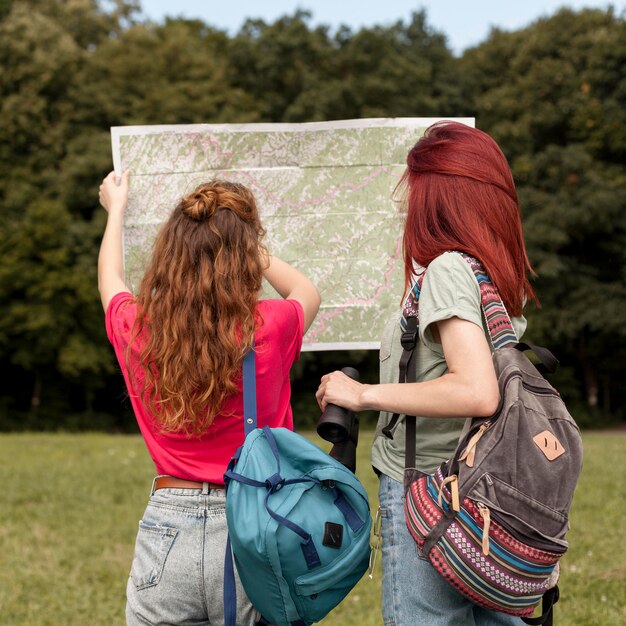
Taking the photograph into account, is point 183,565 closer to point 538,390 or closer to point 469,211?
point 538,390

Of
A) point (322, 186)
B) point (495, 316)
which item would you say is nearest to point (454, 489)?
point (495, 316)

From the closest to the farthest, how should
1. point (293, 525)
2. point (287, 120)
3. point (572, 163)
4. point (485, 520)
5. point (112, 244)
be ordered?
1. point (485, 520)
2. point (293, 525)
3. point (112, 244)
4. point (572, 163)
5. point (287, 120)

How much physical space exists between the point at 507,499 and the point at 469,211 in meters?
0.77

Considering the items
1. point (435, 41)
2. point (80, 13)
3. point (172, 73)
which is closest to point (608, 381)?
point (435, 41)

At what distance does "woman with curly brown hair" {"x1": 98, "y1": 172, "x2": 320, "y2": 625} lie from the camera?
246 cm

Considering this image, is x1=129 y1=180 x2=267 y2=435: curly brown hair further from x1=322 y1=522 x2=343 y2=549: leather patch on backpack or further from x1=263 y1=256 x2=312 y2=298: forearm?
x1=322 y1=522 x2=343 y2=549: leather patch on backpack

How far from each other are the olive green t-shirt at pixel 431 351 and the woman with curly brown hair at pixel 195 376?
13.1 inches

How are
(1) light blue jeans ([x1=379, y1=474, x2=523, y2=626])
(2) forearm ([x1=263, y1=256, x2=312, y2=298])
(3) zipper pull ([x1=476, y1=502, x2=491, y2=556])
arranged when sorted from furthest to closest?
1. (2) forearm ([x1=263, y1=256, x2=312, y2=298])
2. (1) light blue jeans ([x1=379, y1=474, x2=523, y2=626])
3. (3) zipper pull ([x1=476, y1=502, x2=491, y2=556])

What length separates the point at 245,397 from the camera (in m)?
2.49

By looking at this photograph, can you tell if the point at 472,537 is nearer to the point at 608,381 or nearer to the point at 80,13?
the point at 608,381

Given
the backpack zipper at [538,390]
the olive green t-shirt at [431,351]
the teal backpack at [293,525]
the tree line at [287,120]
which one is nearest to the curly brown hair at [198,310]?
the teal backpack at [293,525]

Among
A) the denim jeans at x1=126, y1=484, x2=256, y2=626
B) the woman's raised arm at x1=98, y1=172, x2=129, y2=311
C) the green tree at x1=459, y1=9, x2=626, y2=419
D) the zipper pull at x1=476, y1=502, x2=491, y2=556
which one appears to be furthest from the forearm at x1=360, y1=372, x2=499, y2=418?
the green tree at x1=459, y1=9, x2=626, y2=419

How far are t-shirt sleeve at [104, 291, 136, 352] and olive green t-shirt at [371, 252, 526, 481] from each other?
2.54ft

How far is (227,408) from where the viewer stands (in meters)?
2.51
